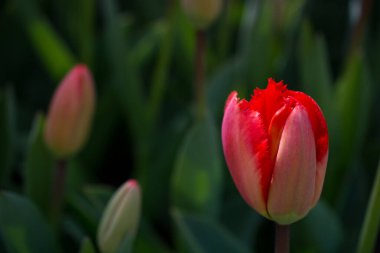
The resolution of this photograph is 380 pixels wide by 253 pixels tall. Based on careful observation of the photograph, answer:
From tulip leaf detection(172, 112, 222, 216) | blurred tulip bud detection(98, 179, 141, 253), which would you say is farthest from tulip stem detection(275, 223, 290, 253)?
tulip leaf detection(172, 112, 222, 216)

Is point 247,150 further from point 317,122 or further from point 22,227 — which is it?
point 22,227

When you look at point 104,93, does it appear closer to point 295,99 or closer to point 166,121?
point 166,121

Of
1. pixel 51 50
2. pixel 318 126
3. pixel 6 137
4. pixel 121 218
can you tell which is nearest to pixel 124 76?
pixel 51 50

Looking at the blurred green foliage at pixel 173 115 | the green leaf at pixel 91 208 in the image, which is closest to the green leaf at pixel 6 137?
the blurred green foliage at pixel 173 115

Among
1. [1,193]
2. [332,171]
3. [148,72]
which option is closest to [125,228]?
[1,193]

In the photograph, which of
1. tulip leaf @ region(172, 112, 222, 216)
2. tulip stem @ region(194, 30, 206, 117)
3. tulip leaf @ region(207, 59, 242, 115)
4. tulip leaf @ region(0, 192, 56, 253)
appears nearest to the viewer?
tulip leaf @ region(0, 192, 56, 253)

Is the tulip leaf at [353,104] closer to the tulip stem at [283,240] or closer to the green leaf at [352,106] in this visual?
the green leaf at [352,106]

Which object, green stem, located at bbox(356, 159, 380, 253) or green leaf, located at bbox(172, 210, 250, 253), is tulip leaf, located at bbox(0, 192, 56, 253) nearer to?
green leaf, located at bbox(172, 210, 250, 253)
